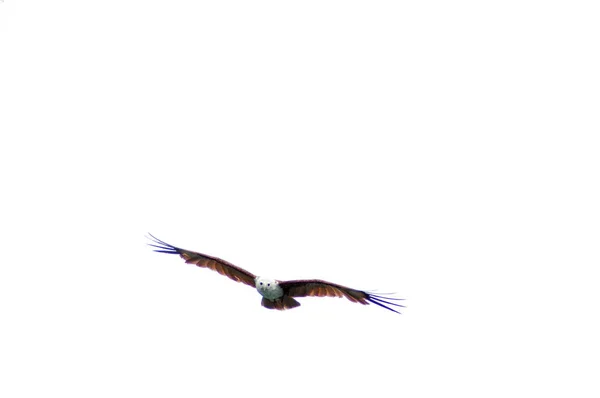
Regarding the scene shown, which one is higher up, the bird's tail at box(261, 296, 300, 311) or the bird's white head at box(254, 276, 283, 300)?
the bird's white head at box(254, 276, 283, 300)

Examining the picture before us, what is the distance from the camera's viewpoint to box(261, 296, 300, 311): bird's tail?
80.3 feet

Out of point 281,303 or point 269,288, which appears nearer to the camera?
point 269,288

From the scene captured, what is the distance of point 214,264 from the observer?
2525 cm

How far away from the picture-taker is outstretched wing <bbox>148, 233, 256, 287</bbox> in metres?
24.9

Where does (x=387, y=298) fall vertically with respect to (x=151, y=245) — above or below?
below

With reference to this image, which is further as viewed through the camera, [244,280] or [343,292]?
[244,280]

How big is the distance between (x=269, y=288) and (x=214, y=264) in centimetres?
171

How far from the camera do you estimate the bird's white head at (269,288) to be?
79.3 ft

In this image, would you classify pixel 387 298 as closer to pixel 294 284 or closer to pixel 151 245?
pixel 294 284

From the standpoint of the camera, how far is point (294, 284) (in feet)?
78.9

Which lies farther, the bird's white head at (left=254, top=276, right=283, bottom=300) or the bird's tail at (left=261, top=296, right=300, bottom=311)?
the bird's tail at (left=261, top=296, right=300, bottom=311)

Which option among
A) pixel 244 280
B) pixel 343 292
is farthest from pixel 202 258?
pixel 343 292

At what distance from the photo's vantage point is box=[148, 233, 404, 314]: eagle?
23.3m

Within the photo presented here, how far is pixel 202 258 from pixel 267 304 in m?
1.85
